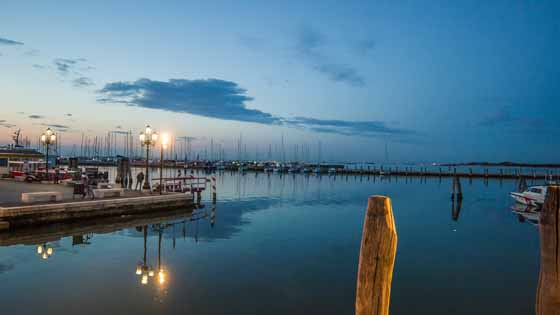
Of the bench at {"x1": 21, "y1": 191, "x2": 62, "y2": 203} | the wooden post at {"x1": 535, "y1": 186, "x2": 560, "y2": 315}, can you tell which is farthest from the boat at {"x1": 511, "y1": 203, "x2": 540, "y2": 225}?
the bench at {"x1": 21, "y1": 191, "x2": 62, "y2": 203}

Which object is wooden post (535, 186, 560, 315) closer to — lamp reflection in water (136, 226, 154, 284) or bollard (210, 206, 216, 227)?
lamp reflection in water (136, 226, 154, 284)

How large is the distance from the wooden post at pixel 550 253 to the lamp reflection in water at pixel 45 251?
13.7 meters

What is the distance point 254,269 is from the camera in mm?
12578

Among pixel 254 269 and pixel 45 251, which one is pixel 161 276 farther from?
pixel 45 251

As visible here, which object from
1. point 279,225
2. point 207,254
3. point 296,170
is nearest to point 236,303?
point 207,254

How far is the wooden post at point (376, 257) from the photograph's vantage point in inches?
152

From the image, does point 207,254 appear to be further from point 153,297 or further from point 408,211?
point 408,211

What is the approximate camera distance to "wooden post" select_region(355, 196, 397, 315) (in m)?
3.85

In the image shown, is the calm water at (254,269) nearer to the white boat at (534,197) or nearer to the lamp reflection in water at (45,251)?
the lamp reflection in water at (45,251)

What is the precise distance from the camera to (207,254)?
14.3 metres

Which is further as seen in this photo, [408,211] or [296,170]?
[296,170]

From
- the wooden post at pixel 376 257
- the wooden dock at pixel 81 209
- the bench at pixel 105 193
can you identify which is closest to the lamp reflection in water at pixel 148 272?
the wooden dock at pixel 81 209

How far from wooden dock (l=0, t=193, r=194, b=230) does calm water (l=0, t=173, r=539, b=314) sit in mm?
843

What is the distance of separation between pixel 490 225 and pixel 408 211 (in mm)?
6614
